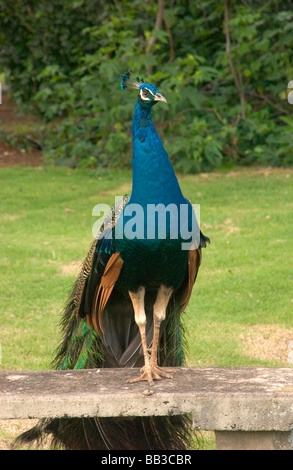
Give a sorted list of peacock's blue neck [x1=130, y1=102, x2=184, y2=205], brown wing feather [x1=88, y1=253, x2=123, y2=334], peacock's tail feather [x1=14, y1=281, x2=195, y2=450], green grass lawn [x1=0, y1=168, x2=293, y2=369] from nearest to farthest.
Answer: peacock's blue neck [x1=130, y1=102, x2=184, y2=205] < brown wing feather [x1=88, y1=253, x2=123, y2=334] < peacock's tail feather [x1=14, y1=281, x2=195, y2=450] < green grass lawn [x1=0, y1=168, x2=293, y2=369]

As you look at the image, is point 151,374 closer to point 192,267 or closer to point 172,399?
point 172,399

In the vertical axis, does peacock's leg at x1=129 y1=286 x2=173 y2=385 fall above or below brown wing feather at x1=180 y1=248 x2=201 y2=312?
below

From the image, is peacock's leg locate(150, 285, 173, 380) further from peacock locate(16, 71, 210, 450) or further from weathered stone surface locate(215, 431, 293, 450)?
weathered stone surface locate(215, 431, 293, 450)

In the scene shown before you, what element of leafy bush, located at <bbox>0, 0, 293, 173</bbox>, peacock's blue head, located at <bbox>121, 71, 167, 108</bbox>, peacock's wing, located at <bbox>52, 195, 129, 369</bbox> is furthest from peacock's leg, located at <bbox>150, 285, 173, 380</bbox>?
leafy bush, located at <bbox>0, 0, 293, 173</bbox>

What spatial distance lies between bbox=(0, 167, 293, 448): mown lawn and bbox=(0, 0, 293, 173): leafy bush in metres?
0.47

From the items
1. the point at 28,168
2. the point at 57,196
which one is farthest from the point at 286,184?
the point at 28,168

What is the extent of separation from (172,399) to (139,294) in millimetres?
512

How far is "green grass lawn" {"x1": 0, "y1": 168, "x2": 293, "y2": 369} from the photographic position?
5270 mm

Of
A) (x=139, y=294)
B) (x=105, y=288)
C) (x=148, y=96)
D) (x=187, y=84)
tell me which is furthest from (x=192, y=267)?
(x=187, y=84)

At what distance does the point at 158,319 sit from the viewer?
3.51 meters

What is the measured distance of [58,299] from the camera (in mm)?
6055

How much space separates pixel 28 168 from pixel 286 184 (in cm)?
354
